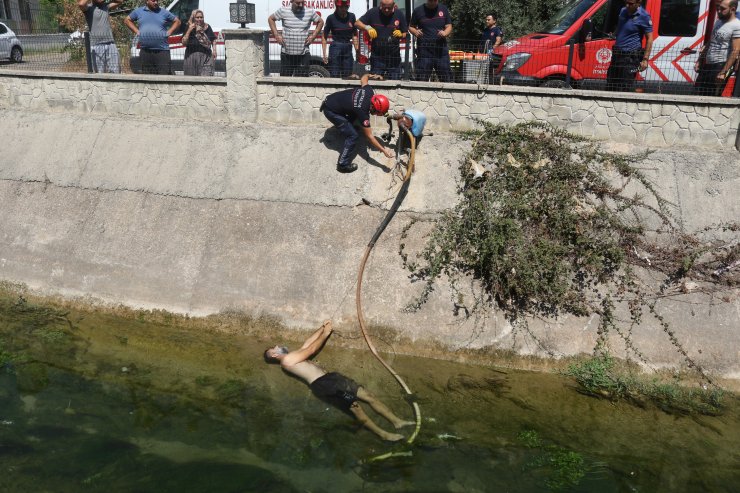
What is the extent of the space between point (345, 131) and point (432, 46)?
2.16 meters

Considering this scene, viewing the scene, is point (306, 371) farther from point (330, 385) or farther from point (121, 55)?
point (121, 55)

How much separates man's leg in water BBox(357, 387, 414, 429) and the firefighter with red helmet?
3647mm

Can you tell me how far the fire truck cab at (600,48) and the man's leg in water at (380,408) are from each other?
556 centimetres

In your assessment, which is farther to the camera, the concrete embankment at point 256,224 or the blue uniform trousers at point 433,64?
the blue uniform trousers at point 433,64

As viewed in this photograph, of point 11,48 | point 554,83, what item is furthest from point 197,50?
point 554,83

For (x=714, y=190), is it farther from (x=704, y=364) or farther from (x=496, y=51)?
(x=496, y=51)

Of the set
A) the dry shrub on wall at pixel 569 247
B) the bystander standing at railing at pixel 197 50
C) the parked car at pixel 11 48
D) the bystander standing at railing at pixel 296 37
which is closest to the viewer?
the dry shrub on wall at pixel 569 247

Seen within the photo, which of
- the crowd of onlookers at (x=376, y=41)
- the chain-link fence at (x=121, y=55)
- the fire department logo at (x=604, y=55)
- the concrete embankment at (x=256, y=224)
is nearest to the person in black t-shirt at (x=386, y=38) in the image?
the crowd of onlookers at (x=376, y=41)

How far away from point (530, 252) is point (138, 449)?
5.03 metres

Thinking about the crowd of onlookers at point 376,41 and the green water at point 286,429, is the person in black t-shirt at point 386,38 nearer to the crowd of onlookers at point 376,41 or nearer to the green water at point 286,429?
the crowd of onlookers at point 376,41

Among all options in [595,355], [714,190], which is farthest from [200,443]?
[714,190]

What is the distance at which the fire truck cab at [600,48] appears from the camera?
1076 cm

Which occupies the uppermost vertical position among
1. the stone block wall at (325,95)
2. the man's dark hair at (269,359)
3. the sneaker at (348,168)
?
the stone block wall at (325,95)

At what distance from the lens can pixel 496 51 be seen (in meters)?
11.4
